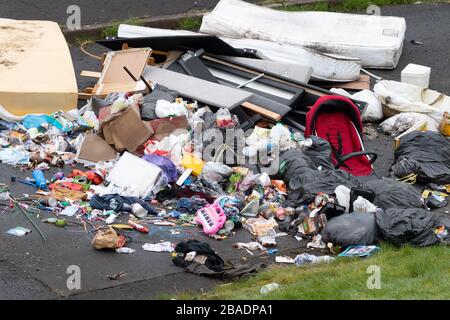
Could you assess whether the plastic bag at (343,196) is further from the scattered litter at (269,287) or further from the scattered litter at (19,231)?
the scattered litter at (19,231)

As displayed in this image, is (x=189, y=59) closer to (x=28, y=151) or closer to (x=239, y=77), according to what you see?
(x=239, y=77)

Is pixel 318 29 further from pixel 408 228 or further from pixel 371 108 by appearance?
pixel 408 228

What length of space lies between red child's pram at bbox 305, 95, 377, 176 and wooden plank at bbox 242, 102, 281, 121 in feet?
1.11

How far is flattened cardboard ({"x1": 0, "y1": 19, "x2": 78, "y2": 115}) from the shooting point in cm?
1006

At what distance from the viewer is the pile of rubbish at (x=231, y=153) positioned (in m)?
8.20

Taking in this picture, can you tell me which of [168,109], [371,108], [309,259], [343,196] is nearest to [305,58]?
[371,108]

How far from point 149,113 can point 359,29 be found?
4322mm

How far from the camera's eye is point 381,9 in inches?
594

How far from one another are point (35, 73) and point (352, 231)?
4184 millimetres

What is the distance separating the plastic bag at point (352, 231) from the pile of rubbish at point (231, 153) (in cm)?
1

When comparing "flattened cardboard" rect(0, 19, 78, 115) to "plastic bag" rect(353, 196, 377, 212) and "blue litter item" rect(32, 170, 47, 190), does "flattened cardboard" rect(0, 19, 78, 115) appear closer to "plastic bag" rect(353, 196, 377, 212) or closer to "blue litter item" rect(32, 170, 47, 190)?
"blue litter item" rect(32, 170, 47, 190)

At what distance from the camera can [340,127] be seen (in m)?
10.2

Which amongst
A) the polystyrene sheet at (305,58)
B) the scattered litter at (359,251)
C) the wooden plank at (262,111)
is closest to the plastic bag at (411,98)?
the polystyrene sheet at (305,58)
